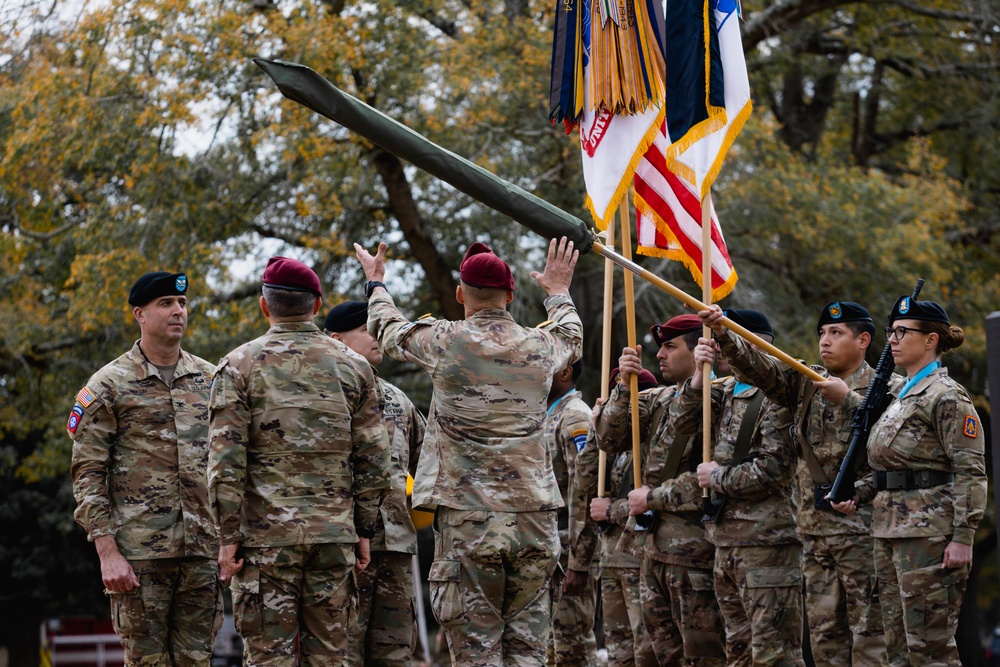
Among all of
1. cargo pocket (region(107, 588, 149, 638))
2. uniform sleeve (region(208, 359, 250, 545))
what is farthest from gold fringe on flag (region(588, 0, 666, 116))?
cargo pocket (region(107, 588, 149, 638))

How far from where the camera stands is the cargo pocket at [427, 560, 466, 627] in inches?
229

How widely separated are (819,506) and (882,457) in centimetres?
54

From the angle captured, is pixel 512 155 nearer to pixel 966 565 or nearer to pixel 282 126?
pixel 282 126

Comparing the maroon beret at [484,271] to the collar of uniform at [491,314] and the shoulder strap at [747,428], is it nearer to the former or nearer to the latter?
the collar of uniform at [491,314]

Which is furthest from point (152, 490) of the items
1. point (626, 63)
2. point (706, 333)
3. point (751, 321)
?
point (626, 63)

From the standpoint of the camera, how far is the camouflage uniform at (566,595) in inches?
312

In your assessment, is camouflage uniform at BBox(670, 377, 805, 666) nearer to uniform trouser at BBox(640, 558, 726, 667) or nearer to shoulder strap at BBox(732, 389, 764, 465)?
shoulder strap at BBox(732, 389, 764, 465)

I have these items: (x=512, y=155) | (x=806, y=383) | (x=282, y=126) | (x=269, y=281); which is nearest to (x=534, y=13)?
(x=512, y=155)

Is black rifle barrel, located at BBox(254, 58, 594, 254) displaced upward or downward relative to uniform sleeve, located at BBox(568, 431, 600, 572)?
upward

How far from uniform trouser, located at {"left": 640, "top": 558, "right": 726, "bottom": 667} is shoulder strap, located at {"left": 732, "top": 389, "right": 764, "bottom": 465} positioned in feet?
2.42

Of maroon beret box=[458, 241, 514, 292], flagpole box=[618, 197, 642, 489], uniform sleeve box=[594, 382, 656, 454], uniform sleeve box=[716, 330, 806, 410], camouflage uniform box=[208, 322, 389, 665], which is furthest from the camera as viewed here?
uniform sleeve box=[594, 382, 656, 454]

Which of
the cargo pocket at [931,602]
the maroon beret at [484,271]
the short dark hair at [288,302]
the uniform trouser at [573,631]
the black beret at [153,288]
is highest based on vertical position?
the black beret at [153,288]

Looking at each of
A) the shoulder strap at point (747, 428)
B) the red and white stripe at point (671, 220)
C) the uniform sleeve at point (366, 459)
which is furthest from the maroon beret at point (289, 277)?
the red and white stripe at point (671, 220)

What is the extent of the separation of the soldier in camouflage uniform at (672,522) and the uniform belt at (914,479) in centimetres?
111
